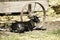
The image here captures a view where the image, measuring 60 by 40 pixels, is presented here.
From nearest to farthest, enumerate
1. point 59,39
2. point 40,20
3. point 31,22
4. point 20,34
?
point 59,39 < point 20,34 < point 31,22 < point 40,20

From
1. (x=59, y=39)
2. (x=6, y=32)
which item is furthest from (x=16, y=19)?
(x=59, y=39)

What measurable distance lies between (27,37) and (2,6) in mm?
2543

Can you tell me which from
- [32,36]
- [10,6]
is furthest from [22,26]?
[10,6]

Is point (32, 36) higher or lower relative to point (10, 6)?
lower

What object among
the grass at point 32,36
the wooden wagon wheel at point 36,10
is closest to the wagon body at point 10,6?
the wooden wagon wheel at point 36,10

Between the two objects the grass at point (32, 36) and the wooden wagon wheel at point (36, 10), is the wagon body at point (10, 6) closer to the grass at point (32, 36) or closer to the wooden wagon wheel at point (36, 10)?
the wooden wagon wheel at point (36, 10)

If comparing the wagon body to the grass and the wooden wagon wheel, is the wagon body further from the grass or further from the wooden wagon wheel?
the grass

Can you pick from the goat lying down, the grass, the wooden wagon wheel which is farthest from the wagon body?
the grass

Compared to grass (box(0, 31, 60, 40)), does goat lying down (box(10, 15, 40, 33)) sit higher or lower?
higher

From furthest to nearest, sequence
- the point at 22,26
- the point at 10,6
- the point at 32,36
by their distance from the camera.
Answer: the point at 10,6 → the point at 22,26 → the point at 32,36

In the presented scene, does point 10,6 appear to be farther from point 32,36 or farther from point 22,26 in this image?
point 32,36

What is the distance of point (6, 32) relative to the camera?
26.6 ft

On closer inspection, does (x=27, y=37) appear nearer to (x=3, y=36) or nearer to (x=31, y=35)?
(x=31, y=35)

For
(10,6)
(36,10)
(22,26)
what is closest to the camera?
(22,26)
